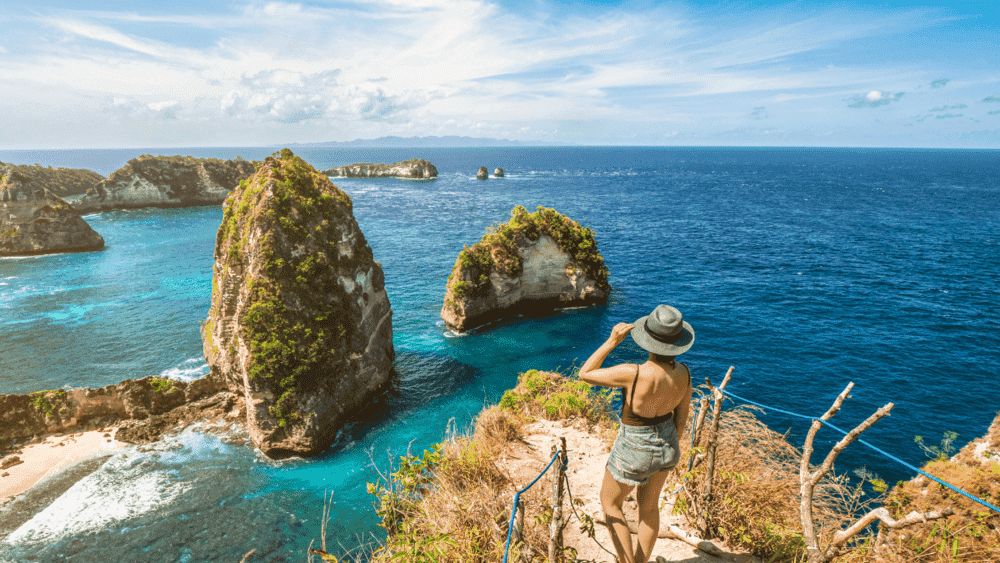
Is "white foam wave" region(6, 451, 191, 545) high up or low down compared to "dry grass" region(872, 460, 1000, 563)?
down

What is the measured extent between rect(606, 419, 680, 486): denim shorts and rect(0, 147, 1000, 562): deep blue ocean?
1233 centimetres

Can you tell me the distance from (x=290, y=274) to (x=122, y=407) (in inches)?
558

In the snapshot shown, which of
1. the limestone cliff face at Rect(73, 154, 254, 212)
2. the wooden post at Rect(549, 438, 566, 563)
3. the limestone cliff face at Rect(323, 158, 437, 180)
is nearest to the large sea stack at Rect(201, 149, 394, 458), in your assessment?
the wooden post at Rect(549, 438, 566, 563)

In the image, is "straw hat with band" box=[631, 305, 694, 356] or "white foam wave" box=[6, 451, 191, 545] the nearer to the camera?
"straw hat with band" box=[631, 305, 694, 356]

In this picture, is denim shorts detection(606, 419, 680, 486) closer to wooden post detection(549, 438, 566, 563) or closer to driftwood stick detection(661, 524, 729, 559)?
wooden post detection(549, 438, 566, 563)

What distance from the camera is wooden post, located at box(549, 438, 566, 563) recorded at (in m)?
6.24

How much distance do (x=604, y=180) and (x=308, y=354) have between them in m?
134

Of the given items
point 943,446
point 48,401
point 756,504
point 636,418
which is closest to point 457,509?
point 636,418

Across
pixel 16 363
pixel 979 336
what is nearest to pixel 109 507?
pixel 16 363

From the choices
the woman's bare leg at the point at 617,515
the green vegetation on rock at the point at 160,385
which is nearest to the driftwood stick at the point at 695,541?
the woman's bare leg at the point at 617,515

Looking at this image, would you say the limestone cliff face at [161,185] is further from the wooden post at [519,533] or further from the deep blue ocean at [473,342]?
the wooden post at [519,533]

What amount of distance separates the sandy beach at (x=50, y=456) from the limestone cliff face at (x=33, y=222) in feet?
180

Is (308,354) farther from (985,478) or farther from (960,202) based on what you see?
(960,202)

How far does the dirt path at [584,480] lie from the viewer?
8.12 meters
